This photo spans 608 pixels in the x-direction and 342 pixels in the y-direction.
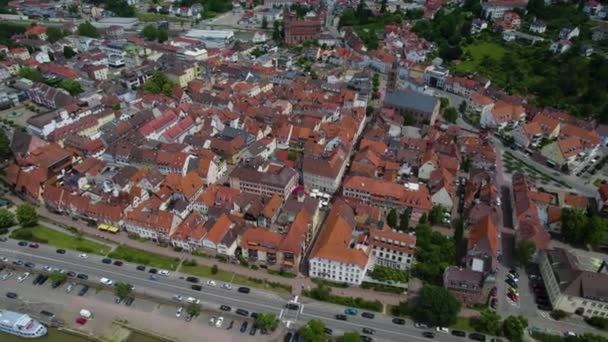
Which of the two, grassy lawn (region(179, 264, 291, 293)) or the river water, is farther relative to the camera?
grassy lawn (region(179, 264, 291, 293))

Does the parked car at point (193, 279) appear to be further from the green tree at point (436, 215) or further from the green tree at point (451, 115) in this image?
the green tree at point (451, 115)

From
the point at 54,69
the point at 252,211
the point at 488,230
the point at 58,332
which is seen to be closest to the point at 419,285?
the point at 488,230

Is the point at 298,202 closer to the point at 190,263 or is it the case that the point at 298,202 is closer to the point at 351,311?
the point at 190,263

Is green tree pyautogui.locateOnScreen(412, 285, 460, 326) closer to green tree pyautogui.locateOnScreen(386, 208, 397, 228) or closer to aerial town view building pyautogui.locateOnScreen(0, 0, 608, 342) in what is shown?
→ aerial town view building pyautogui.locateOnScreen(0, 0, 608, 342)

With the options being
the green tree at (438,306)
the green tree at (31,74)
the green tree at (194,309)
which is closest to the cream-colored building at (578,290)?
the green tree at (438,306)

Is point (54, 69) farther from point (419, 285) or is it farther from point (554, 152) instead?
point (554, 152)

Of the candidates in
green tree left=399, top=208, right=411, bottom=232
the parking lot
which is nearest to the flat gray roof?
green tree left=399, top=208, right=411, bottom=232
